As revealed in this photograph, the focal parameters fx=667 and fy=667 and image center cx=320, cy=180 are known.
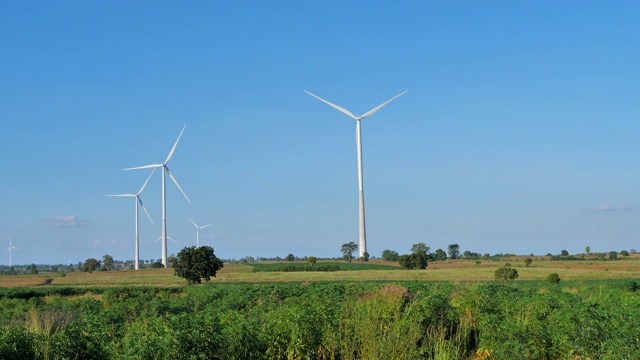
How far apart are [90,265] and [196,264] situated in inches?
4842

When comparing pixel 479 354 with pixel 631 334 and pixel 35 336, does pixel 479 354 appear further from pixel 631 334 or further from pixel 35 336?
pixel 35 336

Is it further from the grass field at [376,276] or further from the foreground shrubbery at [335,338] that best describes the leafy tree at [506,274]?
the foreground shrubbery at [335,338]

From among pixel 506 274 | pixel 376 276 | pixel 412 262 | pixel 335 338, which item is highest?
pixel 335 338

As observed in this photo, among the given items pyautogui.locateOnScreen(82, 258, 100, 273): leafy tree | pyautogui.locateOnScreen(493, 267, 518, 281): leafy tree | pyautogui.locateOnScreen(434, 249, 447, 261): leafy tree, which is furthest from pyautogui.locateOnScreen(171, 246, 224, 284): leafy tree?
pyautogui.locateOnScreen(82, 258, 100, 273): leafy tree

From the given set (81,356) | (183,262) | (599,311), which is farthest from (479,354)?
(183,262)

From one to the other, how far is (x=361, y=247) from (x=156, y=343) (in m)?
88.1

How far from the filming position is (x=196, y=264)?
254 feet

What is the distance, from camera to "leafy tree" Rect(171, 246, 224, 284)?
77438 mm

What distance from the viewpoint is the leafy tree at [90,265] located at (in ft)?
616

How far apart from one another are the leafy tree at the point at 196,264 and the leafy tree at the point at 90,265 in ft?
388

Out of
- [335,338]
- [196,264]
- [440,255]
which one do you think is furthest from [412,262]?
[335,338]

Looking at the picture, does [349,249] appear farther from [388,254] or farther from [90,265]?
[90,265]

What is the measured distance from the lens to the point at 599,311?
16.8 metres

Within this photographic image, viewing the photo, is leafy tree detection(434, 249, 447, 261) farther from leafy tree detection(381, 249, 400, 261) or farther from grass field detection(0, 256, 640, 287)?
grass field detection(0, 256, 640, 287)
